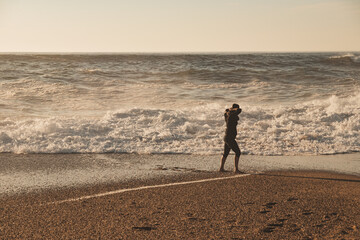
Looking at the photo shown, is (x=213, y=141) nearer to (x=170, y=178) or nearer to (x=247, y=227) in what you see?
(x=170, y=178)

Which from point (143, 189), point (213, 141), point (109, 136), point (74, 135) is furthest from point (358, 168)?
point (74, 135)

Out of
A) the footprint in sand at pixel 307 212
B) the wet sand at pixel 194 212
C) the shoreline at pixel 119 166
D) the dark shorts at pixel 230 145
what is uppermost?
the dark shorts at pixel 230 145

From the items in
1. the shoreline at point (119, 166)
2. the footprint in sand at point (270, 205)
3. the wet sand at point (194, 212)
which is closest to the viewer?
the wet sand at point (194, 212)

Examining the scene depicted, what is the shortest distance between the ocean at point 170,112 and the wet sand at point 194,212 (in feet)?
10.8

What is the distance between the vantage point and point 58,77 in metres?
27.1

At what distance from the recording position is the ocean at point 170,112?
10.6 metres

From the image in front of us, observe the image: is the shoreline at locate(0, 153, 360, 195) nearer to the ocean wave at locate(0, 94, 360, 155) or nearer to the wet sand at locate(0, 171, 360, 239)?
the wet sand at locate(0, 171, 360, 239)

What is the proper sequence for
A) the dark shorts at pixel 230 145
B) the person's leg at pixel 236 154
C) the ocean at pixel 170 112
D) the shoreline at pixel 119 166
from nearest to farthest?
the shoreline at pixel 119 166
the person's leg at pixel 236 154
the dark shorts at pixel 230 145
the ocean at pixel 170 112

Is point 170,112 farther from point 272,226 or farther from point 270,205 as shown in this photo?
point 272,226

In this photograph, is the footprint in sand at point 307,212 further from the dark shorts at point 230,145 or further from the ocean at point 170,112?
the ocean at point 170,112

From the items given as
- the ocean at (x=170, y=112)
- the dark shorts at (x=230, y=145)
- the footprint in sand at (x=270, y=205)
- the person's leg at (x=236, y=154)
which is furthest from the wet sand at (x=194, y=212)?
the ocean at (x=170, y=112)

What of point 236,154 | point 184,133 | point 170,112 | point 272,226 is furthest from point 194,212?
point 170,112

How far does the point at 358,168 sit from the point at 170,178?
14.7 feet

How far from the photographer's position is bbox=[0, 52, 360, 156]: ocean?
418 inches
